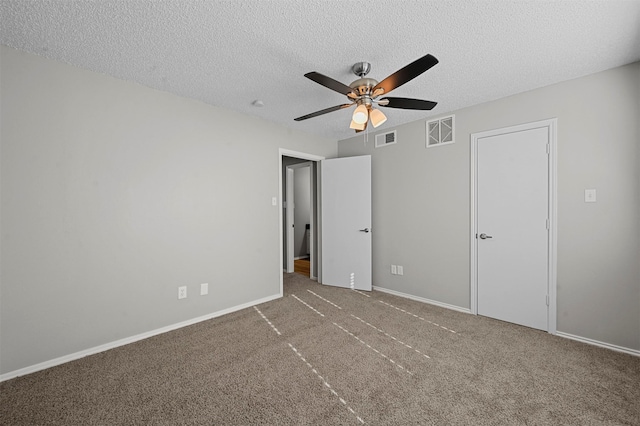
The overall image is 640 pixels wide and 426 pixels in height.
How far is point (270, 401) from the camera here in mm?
1734

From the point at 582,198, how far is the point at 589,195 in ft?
0.17

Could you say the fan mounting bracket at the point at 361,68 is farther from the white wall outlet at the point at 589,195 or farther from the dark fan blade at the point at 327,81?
the white wall outlet at the point at 589,195

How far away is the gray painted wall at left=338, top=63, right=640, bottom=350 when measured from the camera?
7.47 ft

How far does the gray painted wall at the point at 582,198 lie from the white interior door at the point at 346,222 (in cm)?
106

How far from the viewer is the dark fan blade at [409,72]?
1.60m

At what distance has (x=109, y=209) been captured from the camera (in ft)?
7.87

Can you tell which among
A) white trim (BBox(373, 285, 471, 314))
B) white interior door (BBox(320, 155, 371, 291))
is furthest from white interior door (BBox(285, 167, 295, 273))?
white trim (BBox(373, 285, 471, 314))

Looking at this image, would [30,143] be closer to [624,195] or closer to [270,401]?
[270,401]

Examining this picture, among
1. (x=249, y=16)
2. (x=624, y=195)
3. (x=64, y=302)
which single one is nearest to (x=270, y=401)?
(x=64, y=302)

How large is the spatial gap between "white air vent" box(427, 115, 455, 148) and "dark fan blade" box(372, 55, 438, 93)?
1.66m

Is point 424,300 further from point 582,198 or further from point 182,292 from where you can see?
point 182,292

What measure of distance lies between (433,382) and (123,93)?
138 inches

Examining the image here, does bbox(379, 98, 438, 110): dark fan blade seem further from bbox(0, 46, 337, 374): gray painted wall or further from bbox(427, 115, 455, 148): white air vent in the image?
bbox(0, 46, 337, 374): gray painted wall

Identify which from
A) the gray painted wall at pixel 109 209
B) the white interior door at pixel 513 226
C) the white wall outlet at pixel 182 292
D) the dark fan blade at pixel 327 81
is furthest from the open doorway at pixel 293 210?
the white interior door at pixel 513 226
